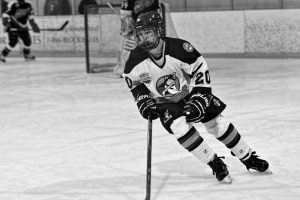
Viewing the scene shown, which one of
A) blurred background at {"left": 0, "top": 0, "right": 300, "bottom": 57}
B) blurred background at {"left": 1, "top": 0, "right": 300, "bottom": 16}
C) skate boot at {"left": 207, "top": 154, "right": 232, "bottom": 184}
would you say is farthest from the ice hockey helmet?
blurred background at {"left": 1, "top": 0, "right": 300, "bottom": 16}

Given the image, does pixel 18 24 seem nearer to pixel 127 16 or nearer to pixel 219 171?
pixel 127 16

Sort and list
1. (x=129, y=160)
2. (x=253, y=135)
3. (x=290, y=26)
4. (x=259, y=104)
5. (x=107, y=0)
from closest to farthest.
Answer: (x=129, y=160) → (x=253, y=135) → (x=259, y=104) → (x=290, y=26) → (x=107, y=0)

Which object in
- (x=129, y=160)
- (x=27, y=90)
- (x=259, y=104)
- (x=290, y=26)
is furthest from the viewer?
(x=290, y=26)

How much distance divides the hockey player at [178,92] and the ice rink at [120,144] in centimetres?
16

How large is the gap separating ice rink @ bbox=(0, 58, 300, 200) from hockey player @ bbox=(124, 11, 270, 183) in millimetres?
163

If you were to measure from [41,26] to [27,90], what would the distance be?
16.3 feet

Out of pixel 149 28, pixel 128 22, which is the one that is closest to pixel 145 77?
pixel 149 28

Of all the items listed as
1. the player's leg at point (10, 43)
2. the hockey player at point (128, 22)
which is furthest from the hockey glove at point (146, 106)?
the player's leg at point (10, 43)

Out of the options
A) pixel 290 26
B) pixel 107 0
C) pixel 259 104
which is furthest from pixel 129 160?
pixel 107 0

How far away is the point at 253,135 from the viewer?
14.2ft

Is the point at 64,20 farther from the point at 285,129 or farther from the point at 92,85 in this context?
the point at 285,129

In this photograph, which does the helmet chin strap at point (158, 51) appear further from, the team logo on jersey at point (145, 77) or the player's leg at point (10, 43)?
the player's leg at point (10, 43)

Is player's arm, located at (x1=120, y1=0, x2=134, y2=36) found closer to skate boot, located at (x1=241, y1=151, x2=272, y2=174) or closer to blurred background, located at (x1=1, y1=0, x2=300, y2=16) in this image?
blurred background, located at (x1=1, y1=0, x2=300, y2=16)

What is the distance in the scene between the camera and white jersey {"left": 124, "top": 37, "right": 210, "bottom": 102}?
309 centimetres
